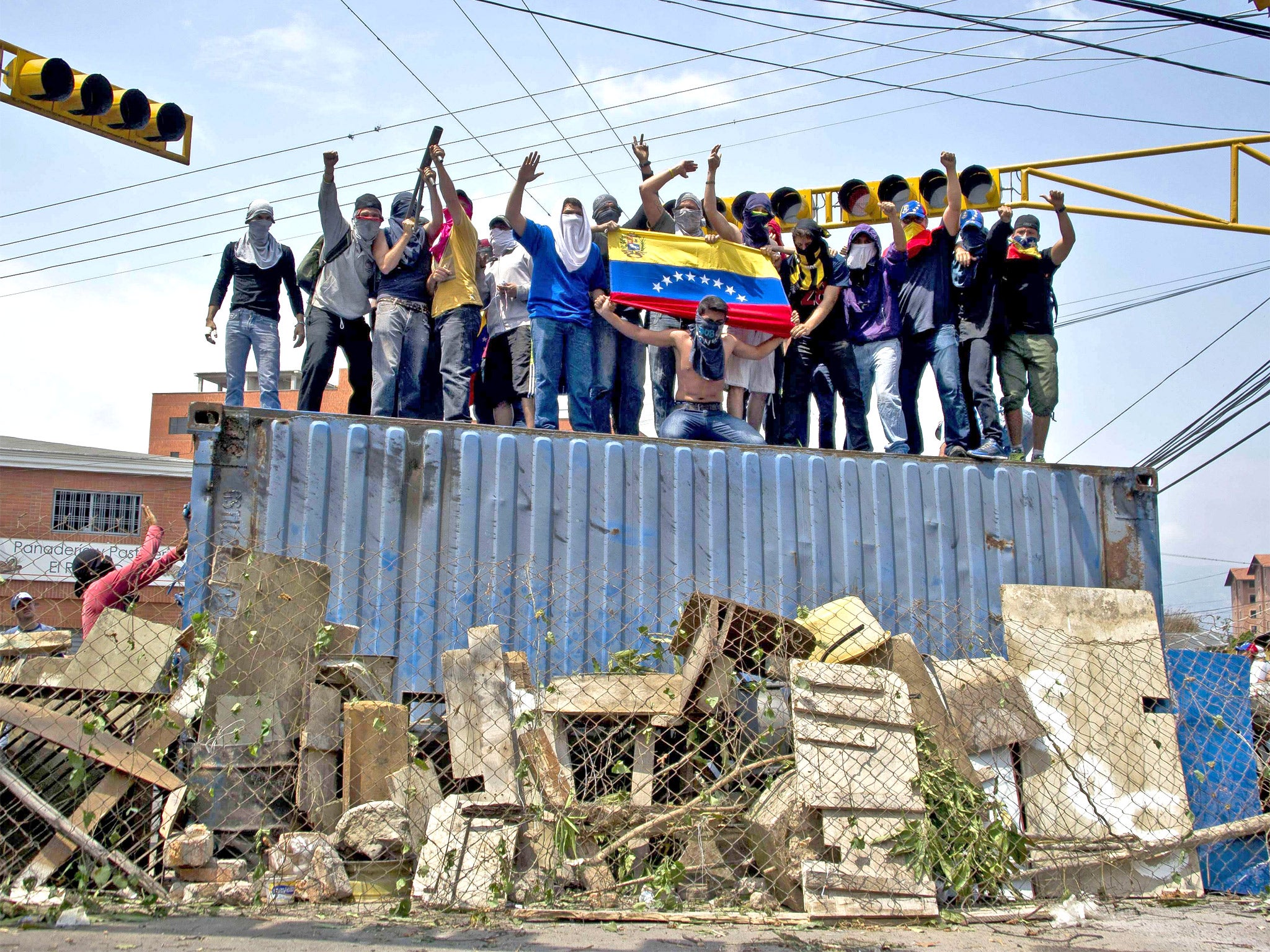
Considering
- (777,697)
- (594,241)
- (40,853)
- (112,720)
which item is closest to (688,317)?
(594,241)

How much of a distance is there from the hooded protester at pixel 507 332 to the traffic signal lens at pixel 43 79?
4.71 metres

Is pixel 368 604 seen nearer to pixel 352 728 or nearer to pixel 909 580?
pixel 352 728

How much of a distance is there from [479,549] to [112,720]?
2198 mm

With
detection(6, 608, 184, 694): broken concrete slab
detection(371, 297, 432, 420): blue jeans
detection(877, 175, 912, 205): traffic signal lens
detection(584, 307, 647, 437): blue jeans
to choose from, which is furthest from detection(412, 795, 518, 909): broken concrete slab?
detection(877, 175, 912, 205): traffic signal lens

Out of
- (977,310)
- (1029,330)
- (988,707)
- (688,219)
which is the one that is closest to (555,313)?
(688,219)

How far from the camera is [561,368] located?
7559 millimetres

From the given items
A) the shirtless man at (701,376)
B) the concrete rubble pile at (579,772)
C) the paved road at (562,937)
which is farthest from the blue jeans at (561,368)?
the paved road at (562,937)

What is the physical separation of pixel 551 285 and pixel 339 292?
1.60m

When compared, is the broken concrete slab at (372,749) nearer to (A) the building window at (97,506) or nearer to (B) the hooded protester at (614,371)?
(B) the hooded protester at (614,371)

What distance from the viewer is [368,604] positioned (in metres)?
5.98

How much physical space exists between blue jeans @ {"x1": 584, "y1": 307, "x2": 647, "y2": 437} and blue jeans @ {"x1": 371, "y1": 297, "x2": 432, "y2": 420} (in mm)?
1311

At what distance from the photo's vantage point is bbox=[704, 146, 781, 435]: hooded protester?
7.92 meters

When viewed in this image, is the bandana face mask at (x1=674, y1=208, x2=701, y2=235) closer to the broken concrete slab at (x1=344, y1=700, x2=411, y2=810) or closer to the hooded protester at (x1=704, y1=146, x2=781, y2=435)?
the hooded protester at (x1=704, y1=146, x2=781, y2=435)

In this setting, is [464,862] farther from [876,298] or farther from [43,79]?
[43,79]
